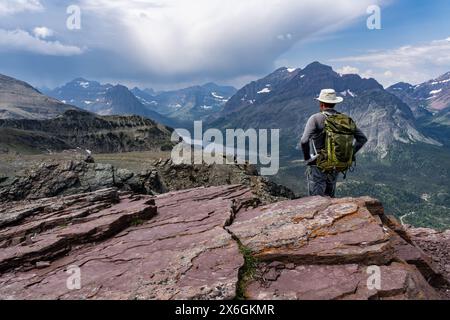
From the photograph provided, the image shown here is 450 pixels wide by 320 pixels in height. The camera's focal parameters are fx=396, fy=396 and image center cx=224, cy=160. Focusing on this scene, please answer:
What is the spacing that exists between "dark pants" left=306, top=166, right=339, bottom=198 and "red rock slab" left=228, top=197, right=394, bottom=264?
1174mm

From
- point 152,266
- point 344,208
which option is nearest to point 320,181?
point 344,208

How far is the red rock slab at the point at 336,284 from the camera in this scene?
38.1 feet

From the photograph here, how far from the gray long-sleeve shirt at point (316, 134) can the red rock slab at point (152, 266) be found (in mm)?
4671

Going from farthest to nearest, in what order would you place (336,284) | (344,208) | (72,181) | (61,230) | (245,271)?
(72,181) < (61,230) < (344,208) < (245,271) < (336,284)

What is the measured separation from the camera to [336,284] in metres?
12.1

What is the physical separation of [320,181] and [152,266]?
876 centimetres

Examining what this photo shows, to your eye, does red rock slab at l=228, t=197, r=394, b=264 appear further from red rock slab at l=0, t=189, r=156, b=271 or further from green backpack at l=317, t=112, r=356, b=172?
red rock slab at l=0, t=189, r=156, b=271

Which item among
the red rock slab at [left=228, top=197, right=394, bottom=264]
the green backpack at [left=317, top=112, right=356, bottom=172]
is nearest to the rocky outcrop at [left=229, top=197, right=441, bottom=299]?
the red rock slab at [left=228, top=197, right=394, bottom=264]

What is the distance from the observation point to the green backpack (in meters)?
16.6

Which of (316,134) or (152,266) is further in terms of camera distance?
(316,134)

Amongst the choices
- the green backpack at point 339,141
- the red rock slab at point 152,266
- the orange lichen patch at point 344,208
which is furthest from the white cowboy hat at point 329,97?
the red rock slab at point 152,266

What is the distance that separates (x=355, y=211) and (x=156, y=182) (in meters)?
28.6

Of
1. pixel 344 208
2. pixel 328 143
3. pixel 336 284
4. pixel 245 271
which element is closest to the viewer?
pixel 336 284

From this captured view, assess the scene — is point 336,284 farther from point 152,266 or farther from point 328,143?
point 328,143
